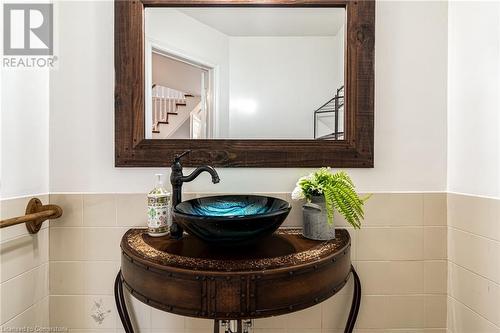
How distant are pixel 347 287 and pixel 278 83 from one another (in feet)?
3.03

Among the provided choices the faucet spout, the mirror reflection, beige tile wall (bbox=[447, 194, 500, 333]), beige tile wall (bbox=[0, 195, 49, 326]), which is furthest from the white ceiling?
beige tile wall (bbox=[0, 195, 49, 326])

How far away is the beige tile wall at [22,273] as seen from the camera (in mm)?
1019

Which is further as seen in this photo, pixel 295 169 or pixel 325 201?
pixel 295 169

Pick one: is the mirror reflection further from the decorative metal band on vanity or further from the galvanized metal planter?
the decorative metal band on vanity

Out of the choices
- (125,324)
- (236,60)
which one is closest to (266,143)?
(236,60)

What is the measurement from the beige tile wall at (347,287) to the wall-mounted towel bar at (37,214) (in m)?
0.05

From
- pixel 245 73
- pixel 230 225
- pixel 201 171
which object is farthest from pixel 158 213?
pixel 245 73

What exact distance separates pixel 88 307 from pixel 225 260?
80 centimetres

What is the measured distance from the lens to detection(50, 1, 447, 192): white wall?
1208mm

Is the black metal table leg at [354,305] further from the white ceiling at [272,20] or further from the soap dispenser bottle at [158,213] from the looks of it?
the white ceiling at [272,20]

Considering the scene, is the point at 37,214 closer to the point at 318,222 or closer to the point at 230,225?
the point at 230,225

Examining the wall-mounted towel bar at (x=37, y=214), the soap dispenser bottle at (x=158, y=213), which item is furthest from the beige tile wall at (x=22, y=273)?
the soap dispenser bottle at (x=158, y=213)

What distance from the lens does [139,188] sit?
1215 millimetres

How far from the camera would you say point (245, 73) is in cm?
122
